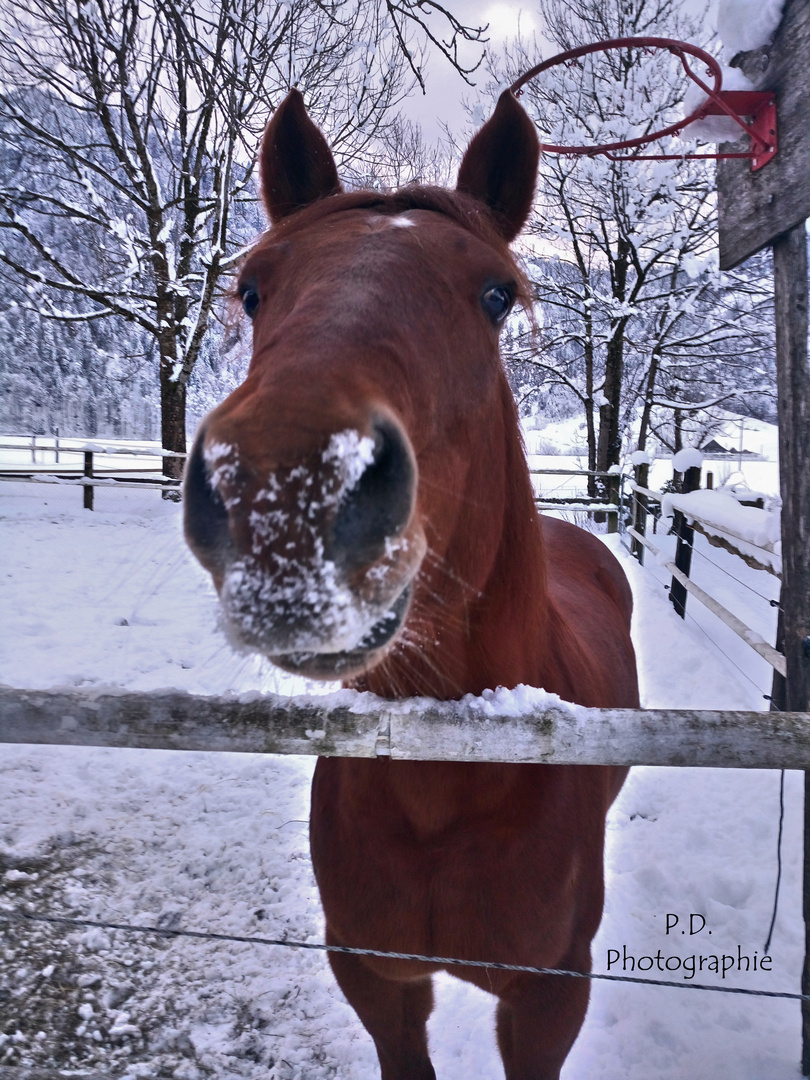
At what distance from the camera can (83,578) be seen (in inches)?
320

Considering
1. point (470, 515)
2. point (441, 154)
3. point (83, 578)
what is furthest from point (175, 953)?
point (441, 154)

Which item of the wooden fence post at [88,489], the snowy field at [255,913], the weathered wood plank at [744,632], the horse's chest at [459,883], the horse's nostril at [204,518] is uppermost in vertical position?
the wooden fence post at [88,489]

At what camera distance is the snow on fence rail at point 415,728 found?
51.4 inches

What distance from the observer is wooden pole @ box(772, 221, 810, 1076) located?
7.54 feet

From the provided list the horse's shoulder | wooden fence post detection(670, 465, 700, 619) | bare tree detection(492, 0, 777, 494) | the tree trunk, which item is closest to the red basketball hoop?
the horse's shoulder

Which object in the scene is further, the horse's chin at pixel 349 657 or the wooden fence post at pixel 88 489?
the wooden fence post at pixel 88 489

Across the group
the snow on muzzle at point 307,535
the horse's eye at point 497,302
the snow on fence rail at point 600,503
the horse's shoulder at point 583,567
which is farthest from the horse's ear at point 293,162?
the snow on fence rail at point 600,503

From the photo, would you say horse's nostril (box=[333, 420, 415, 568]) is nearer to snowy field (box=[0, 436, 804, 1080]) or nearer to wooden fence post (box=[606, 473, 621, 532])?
snowy field (box=[0, 436, 804, 1080])

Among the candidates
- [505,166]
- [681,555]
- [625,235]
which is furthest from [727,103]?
[625,235]

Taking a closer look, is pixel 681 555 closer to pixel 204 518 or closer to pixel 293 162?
pixel 293 162

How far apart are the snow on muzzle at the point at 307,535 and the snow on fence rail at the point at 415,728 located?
18.5 inches

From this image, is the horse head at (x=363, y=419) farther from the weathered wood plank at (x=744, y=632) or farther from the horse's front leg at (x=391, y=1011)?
the weathered wood plank at (x=744, y=632)

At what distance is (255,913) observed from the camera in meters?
3.19

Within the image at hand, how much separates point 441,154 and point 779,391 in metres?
9.85
